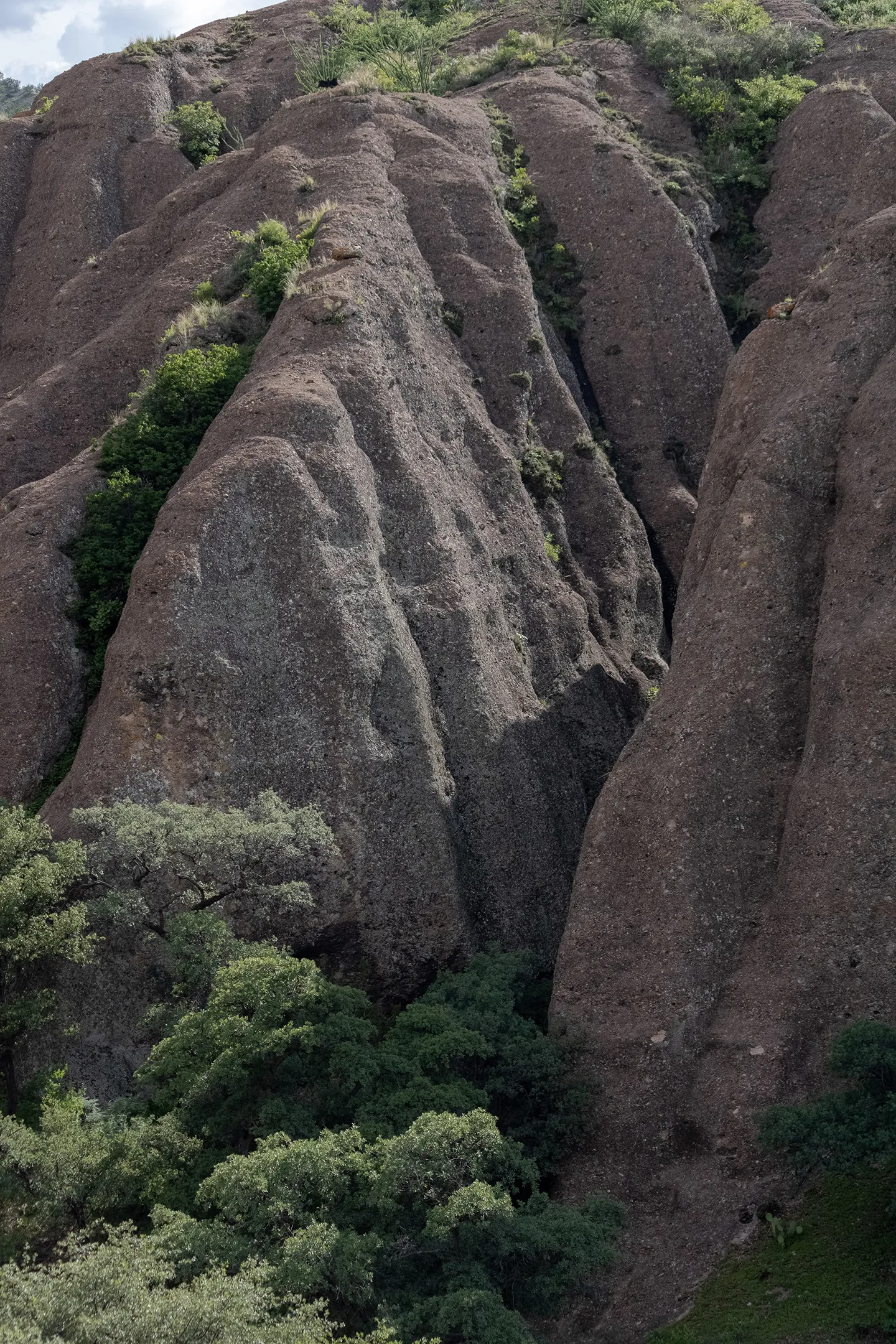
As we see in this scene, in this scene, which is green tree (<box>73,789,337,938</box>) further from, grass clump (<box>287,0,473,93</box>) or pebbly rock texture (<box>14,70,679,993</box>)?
grass clump (<box>287,0,473,93</box>)

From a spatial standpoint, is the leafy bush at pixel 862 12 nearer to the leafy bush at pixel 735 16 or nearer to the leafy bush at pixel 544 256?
the leafy bush at pixel 735 16

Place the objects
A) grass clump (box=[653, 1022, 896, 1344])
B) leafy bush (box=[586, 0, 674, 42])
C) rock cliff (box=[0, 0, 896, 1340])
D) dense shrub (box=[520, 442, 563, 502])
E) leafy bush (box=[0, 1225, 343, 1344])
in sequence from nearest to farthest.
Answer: leafy bush (box=[0, 1225, 343, 1344]) → grass clump (box=[653, 1022, 896, 1344]) → rock cliff (box=[0, 0, 896, 1340]) → dense shrub (box=[520, 442, 563, 502]) → leafy bush (box=[586, 0, 674, 42])

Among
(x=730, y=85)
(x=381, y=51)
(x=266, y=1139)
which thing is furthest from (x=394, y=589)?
(x=730, y=85)

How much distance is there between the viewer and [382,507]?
27.6m

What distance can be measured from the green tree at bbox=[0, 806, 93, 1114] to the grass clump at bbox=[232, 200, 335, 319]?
14796 millimetres

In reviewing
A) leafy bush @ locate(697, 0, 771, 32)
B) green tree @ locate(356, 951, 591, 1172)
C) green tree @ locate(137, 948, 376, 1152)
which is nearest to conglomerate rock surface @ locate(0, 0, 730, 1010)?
green tree @ locate(356, 951, 591, 1172)

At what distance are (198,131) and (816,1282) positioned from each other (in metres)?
41.0

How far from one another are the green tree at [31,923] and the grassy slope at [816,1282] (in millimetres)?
10911

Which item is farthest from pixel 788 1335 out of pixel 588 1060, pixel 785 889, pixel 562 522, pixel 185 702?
pixel 562 522

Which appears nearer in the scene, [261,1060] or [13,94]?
[261,1060]

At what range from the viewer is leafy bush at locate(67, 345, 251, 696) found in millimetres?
27578

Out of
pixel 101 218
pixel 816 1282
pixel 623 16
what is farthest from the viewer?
pixel 623 16

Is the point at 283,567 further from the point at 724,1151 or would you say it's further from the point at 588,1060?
the point at 724,1151

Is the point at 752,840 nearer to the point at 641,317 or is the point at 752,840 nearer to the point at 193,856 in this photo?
the point at 193,856
